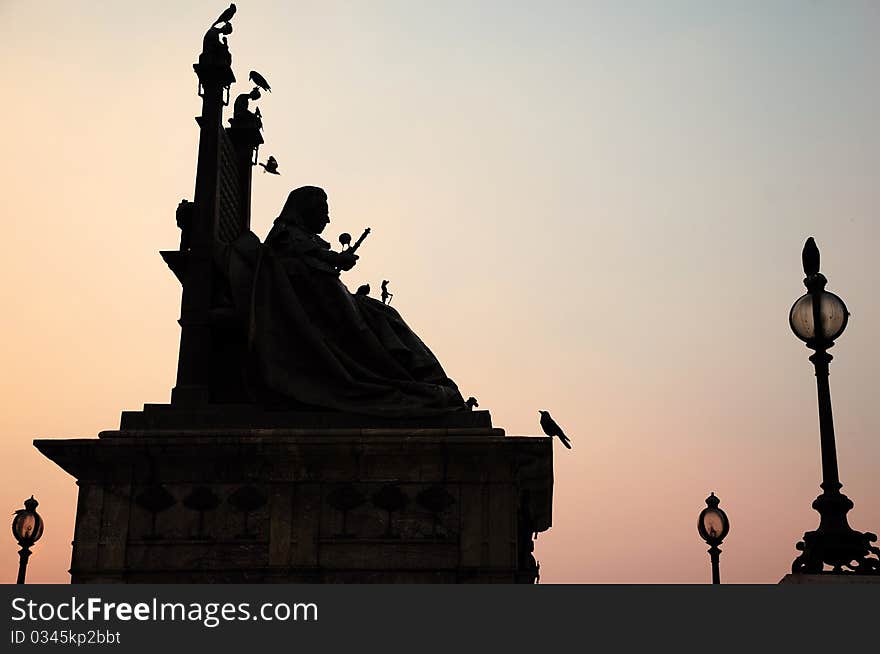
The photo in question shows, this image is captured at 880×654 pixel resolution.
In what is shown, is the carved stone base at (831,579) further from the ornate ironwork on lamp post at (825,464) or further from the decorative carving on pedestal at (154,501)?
the decorative carving on pedestal at (154,501)

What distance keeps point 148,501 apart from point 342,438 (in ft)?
6.69

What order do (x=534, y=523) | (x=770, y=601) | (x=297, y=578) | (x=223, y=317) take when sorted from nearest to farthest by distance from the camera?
(x=770, y=601)
(x=297, y=578)
(x=223, y=317)
(x=534, y=523)

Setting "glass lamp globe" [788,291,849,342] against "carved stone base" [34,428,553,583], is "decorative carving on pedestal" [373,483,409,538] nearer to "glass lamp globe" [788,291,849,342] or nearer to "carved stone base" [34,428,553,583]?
"carved stone base" [34,428,553,583]

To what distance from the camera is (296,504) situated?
12.0 meters

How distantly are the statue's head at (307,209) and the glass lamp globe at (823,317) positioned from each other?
18.4 feet

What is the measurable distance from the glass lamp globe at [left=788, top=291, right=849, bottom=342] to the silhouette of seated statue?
3505mm

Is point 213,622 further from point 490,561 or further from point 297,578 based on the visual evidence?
point 490,561

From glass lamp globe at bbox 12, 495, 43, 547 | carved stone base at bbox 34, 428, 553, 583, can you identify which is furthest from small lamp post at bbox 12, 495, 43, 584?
carved stone base at bbox 34, 428, 553, 583

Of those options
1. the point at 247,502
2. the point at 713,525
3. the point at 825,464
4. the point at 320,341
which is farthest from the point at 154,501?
the point at 713,525

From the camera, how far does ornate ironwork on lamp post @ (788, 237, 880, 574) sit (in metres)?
9.98

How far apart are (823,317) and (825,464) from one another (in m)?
1.33

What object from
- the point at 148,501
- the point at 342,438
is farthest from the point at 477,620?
the point at 148,501

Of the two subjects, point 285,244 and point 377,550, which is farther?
point 285,244

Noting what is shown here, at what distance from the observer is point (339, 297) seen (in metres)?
13.0
